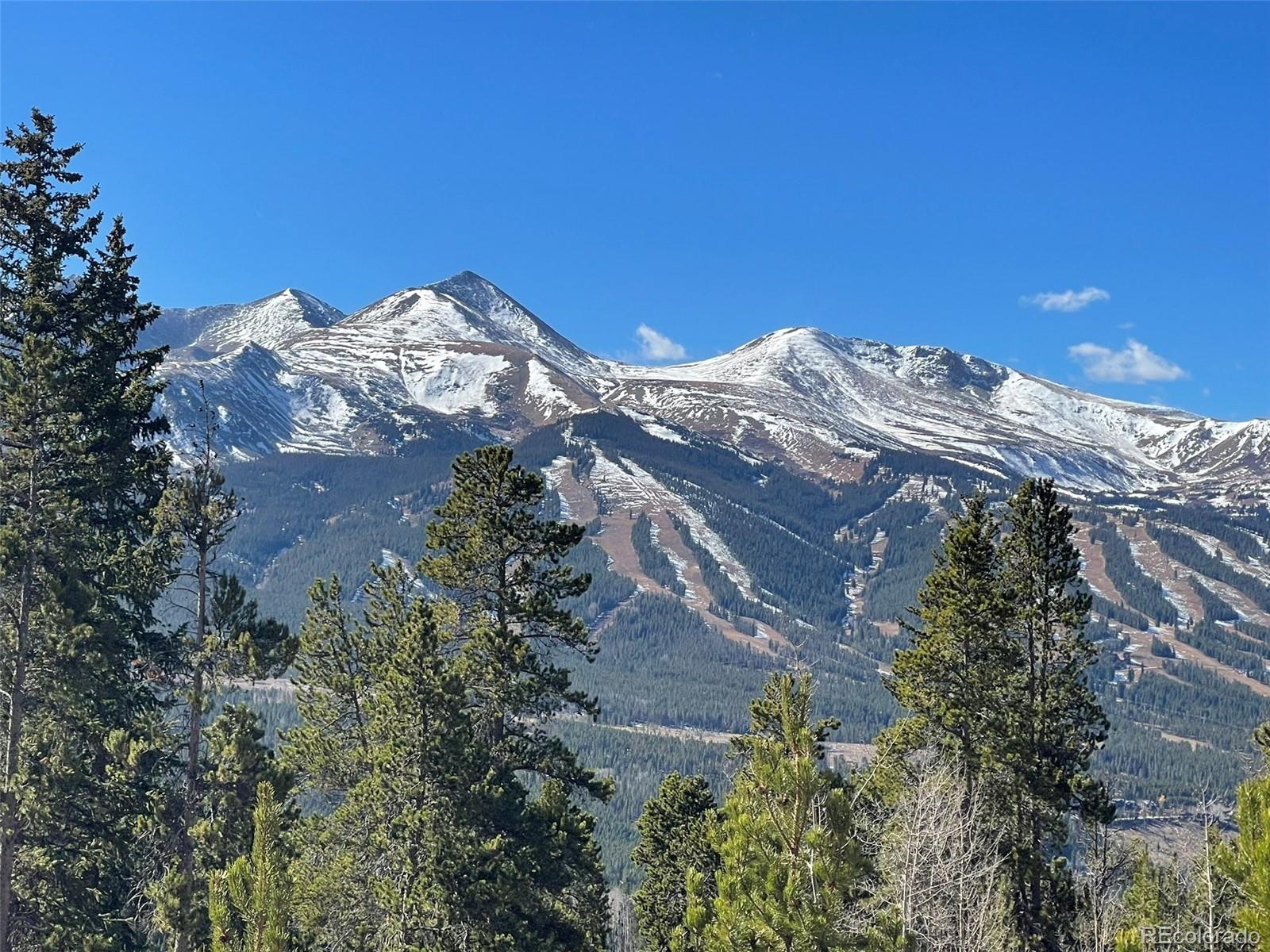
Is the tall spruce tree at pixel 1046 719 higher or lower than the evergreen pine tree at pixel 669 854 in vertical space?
higher

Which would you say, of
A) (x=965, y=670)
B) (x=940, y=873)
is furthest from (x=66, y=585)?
(x=965, y=670)

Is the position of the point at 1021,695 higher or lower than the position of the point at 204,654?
lower

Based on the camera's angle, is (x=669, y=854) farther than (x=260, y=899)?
Yes

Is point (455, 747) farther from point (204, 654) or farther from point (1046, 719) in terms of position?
point (1046, 719)

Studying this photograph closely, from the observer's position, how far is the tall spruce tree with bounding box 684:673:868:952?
16.0 metres

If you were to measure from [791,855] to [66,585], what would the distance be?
19.0 metres

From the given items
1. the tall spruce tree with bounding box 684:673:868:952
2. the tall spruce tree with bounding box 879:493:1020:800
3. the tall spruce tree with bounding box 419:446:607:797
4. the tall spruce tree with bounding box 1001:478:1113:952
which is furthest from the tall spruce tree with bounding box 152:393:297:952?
the tall spruce tree with bounding box 1001:478:1113:952

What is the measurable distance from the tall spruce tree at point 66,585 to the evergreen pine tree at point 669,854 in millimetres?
24594

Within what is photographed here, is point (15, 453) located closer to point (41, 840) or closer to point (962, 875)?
point (41, 840)

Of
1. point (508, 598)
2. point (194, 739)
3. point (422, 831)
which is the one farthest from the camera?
point (508, 598)

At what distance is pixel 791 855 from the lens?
16.4 metres

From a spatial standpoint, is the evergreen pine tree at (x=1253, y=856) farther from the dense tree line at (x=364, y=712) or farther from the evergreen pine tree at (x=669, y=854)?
the evergreen pine tree at (x=669, y=854)

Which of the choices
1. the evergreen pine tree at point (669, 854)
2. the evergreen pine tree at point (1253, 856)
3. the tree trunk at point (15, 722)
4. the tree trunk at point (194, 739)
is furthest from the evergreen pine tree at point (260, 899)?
the evergreen pine tree at point (669, 854)

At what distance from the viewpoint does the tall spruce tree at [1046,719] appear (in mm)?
28000
